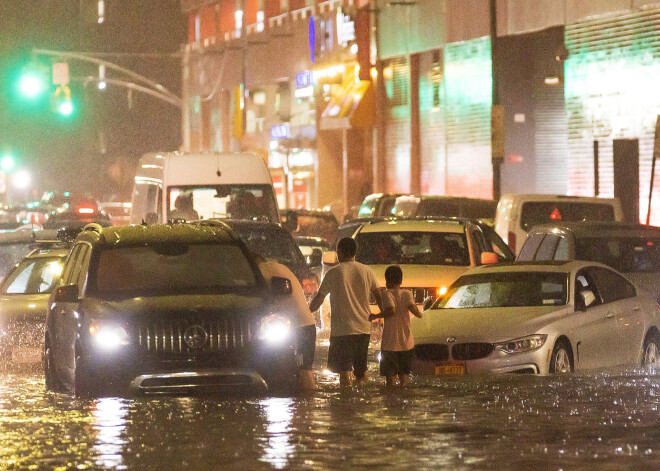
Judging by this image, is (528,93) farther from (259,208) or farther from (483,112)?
(259,208)

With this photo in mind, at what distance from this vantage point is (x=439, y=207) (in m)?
28.7

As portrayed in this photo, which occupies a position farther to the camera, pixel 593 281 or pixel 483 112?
pixel 483 112

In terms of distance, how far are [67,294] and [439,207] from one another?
16.7 metres

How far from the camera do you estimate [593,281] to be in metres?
16.0

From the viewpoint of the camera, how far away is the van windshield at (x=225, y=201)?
24.7 metres

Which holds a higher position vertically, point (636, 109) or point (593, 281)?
point (636, 109)

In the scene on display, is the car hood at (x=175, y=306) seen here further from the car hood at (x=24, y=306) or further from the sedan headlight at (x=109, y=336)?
the car hood at (x=24, y=306)

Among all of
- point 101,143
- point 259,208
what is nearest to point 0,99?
point 101,143

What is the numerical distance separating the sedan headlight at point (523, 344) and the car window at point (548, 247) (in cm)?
497

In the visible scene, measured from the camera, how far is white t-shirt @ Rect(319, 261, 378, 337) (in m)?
13.7

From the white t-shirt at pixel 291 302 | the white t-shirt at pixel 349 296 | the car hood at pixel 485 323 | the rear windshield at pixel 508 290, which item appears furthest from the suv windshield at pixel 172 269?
the rear windshield at pixel 508 290

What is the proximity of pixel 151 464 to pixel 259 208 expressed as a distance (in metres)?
15.9

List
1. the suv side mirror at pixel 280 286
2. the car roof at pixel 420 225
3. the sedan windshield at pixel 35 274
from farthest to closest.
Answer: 1. the car roof at pixel 420 225
2. the sedan windshield at pixel 35 274
3. the suv side mirror at pixel 280 286

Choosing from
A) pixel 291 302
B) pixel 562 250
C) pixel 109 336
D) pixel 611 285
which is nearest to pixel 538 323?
pixel 611 285
